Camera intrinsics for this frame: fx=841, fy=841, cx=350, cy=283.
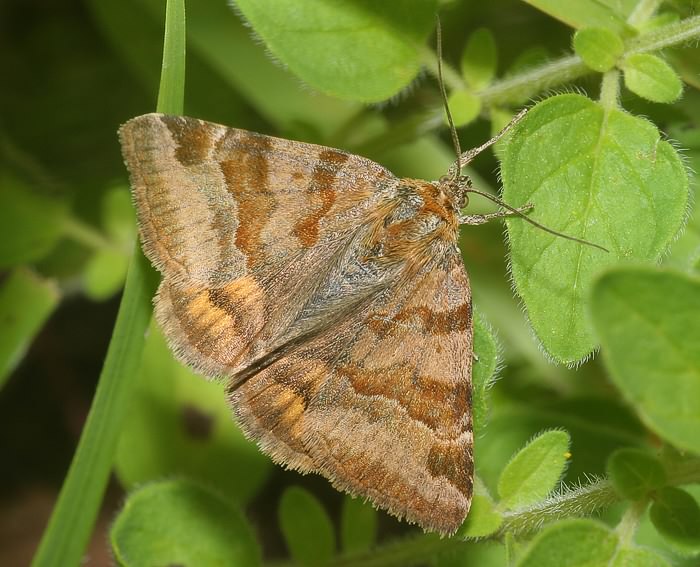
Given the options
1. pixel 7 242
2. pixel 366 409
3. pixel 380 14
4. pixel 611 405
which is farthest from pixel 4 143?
pixel 611 405

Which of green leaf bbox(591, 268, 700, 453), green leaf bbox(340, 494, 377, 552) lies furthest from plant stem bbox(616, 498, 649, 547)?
green leaf bbox(340, 494, 377, 552)

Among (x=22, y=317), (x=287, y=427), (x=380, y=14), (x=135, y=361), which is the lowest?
(x=22, y=317)

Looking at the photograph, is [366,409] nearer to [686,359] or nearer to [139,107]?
[686,359]

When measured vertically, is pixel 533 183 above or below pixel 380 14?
below

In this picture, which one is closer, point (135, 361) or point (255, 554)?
point (135, 361)

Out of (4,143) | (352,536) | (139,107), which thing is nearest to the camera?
(352,536)

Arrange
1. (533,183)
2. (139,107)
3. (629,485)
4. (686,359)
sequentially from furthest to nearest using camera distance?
1. (139,107)
2. (533,183)
3. (629,485)
4. (686,359)

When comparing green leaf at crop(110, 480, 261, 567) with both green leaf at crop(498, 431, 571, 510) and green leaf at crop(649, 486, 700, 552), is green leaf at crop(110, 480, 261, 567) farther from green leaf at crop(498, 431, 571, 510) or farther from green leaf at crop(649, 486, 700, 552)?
green leaf at crop(649, 486, 700, 552)

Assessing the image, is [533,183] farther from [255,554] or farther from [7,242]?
[7,242]
